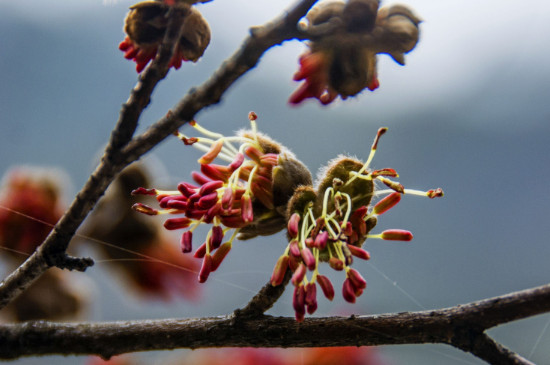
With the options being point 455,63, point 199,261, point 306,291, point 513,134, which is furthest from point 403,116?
point 306,291

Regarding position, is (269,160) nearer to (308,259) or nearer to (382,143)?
(308,259)

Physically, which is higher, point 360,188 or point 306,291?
point 360,188

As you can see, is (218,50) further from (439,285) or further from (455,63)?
(439,285)

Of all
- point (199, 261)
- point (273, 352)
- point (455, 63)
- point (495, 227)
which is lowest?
point (273, 352)

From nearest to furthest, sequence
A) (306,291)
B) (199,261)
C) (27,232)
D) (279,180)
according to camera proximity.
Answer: (306,291), (279,180), (27,232), (199,261)

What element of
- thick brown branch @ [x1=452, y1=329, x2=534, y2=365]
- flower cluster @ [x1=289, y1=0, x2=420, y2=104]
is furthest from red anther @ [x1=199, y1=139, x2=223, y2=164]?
thick brown branch @ [x1=452, y1=329, x2=534, y2=365]

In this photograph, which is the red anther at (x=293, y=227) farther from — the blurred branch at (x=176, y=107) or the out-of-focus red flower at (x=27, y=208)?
the out-of-focus red flower at (x=27, y=208)

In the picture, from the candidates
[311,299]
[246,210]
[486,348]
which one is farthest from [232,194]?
[486,348]

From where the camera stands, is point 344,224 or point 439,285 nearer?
point 344,224
